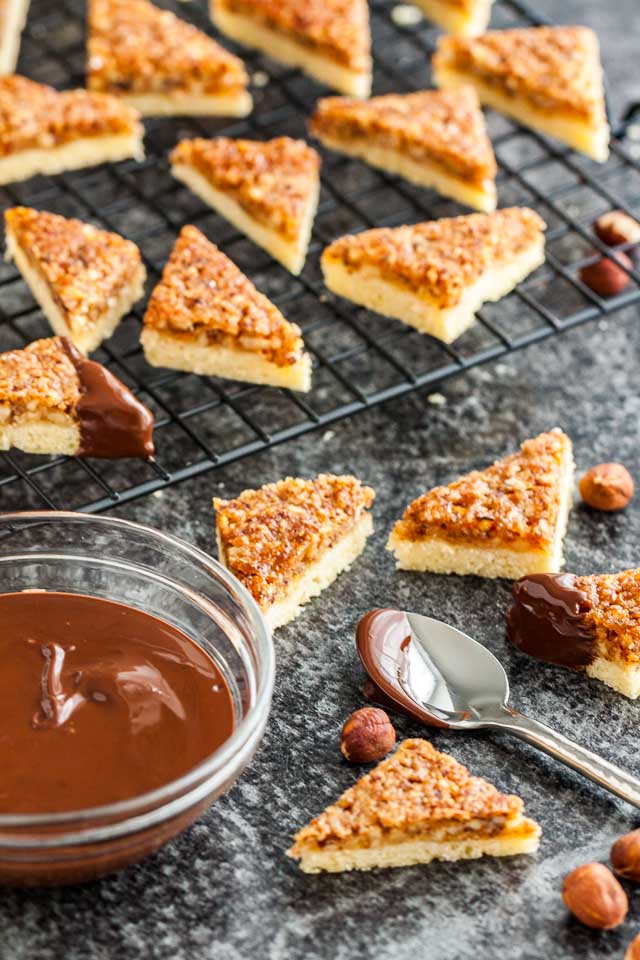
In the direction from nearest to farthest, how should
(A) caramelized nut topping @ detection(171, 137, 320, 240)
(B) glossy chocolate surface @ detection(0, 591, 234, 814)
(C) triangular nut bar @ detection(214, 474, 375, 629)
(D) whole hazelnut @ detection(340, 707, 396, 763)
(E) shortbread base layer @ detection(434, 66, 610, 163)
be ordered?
(B) glossy chocolate surface @ detection(0, 591, 234, 814) < (D) whole hazelnut @ detection(340, 707, 396, 763) < (C) triangular nut bar @ detection(214, 474, 375, 629) < (A) caramelized nut topping @ detection(171, 137, 320, 240) < (E) shortbread base layer @ detection(434, 66, 610, 163)

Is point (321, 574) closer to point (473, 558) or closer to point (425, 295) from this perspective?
point (473, 558)

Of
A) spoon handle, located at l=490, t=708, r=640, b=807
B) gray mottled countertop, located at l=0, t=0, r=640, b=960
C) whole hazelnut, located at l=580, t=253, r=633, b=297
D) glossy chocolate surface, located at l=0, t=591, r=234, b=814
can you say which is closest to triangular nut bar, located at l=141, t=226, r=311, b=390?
gray mottled countertop, located at l=0, t=0, r=640, b=960

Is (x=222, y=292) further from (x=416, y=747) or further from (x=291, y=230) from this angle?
(x=416, y=747)

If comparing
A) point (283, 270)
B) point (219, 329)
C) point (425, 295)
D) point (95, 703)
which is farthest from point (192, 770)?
point (283, 270)

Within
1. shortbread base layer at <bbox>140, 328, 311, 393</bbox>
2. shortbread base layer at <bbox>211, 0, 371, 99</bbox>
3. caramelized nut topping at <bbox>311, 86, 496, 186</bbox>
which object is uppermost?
caramelized nut topping at <bbox>311, 86, 496, 186</bbox>

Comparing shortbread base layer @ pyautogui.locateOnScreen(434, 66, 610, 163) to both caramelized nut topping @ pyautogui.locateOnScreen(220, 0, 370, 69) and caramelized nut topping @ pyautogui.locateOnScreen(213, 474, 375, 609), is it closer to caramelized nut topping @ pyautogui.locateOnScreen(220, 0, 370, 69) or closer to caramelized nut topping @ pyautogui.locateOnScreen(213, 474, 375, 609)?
caramelized nut topping @ pyautogui.locateOnScreen(220, 0, 370, 69)

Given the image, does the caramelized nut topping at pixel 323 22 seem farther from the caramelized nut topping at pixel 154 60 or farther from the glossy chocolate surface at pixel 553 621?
the glossy chocolate surface at pixel 553 621

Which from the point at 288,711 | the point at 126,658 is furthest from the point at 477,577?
the point at 126,658
